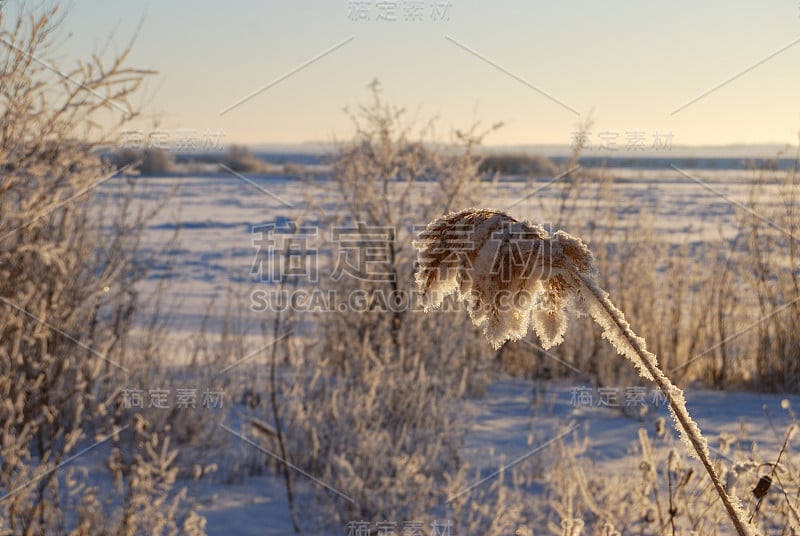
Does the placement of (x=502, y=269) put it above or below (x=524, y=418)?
above

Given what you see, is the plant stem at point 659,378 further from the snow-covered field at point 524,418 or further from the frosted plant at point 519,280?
the snow-covered field at point 524,418

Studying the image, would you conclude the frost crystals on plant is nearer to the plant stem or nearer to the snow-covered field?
the plant stem

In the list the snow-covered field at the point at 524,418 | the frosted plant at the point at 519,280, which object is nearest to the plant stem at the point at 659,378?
the frosted plant at the point at 519,280

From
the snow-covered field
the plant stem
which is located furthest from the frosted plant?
the snow-covered field

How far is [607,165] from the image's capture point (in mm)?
6586

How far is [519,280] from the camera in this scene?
0.83 meters

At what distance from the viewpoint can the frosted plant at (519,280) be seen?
0.84 meters

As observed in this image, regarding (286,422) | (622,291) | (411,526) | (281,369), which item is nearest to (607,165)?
(622,291)

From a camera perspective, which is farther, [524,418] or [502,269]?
[524,418]

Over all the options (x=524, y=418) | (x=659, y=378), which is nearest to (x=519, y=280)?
(x=659, y=378)

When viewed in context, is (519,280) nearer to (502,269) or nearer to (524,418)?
(502,269)

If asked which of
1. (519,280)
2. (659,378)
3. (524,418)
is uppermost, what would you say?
(519,280)

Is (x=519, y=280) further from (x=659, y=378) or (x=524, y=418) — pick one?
(x=524, y=418)

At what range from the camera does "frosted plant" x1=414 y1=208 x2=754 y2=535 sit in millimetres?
836
